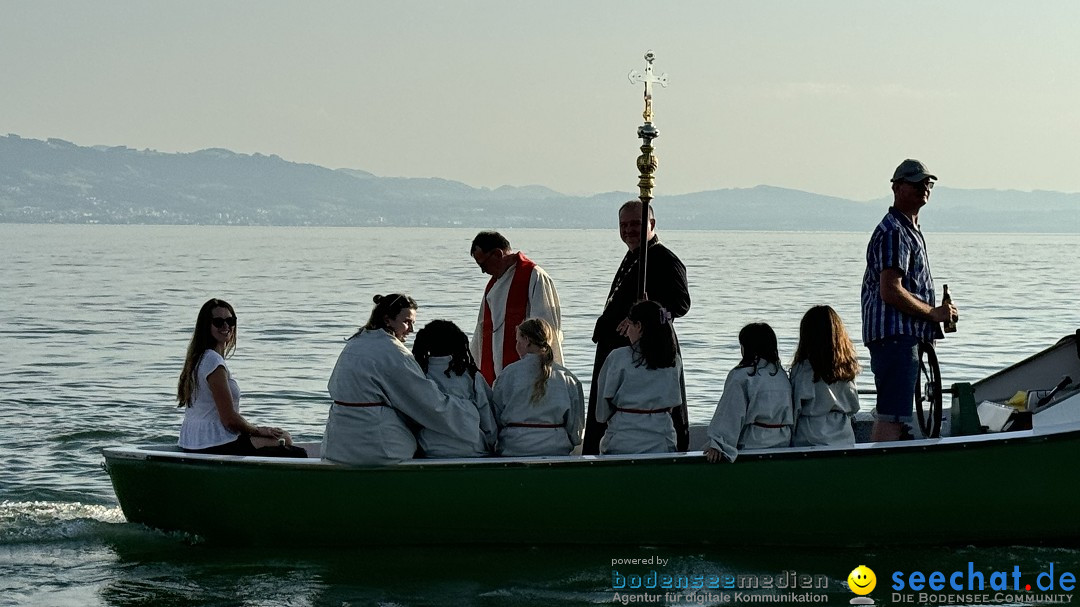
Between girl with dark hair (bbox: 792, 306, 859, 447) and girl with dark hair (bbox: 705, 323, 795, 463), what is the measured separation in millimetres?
102

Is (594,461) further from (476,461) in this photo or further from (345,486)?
(345,486)

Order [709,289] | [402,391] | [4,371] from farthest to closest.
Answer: [709,289] → [4,371] → [402,391]

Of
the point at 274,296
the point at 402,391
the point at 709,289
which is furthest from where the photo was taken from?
the point at 709,289

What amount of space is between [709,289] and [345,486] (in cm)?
2652

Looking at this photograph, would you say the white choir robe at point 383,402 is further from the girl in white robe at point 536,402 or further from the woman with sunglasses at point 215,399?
the woman with sunglasses at point 215,399

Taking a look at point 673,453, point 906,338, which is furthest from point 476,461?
point 906,338

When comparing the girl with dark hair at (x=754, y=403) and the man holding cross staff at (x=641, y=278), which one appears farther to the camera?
the man holding cross staff at (x=641, y=278)

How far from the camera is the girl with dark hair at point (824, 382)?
710 cm

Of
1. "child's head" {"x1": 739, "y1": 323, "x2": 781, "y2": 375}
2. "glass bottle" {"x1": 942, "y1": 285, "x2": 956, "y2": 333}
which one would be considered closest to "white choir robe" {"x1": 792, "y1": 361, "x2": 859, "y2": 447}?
"child's head" {"x1": 739, "y1": 323, "x2": 781, "y2": 375}

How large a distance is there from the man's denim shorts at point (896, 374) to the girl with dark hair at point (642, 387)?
0.98m

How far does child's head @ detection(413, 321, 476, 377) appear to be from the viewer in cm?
720

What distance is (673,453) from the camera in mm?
7156

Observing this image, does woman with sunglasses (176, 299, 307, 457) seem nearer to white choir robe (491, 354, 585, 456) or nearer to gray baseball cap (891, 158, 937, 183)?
white choir robe (491, 354, 585, 456)

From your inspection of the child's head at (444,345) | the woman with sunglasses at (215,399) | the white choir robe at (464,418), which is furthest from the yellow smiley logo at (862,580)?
the woman with sunglasses at (215,399)
